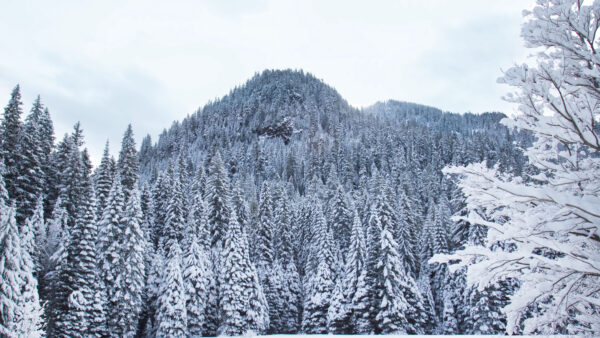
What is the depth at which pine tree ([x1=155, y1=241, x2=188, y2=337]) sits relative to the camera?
28.2 metres

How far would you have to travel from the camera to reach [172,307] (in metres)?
28.5

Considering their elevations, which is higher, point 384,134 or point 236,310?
point 384,134

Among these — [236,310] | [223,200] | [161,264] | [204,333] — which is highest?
[223,200]

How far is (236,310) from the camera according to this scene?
102 ft

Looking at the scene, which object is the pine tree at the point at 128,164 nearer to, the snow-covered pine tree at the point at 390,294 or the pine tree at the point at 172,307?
the pine tree at the point at 172,307

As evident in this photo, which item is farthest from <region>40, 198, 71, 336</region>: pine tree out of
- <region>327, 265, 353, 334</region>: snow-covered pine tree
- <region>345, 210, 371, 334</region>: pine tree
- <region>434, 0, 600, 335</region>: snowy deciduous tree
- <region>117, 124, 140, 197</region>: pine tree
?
<region>434, 0, 600, 335</region>: snowy deciduous tree

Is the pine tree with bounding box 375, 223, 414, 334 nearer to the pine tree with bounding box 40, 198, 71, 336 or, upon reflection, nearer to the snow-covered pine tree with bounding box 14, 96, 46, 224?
→ the pine tree with bounding box 40, 198, 71, 336

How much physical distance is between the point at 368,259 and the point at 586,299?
30.3m

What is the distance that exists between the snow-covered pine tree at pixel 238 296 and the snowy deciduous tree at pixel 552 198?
95.1 ft

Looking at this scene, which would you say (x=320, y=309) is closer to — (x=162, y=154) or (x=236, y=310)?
(x=236, y=310)

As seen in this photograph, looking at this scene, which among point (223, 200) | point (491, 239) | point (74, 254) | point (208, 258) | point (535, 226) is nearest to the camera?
point (535, 226)

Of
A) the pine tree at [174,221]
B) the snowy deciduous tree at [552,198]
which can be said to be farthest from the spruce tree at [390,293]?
the snowy deciduous tree at [552,198]

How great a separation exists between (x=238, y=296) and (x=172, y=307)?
5.59 metres

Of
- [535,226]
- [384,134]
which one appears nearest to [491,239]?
[535,226]
